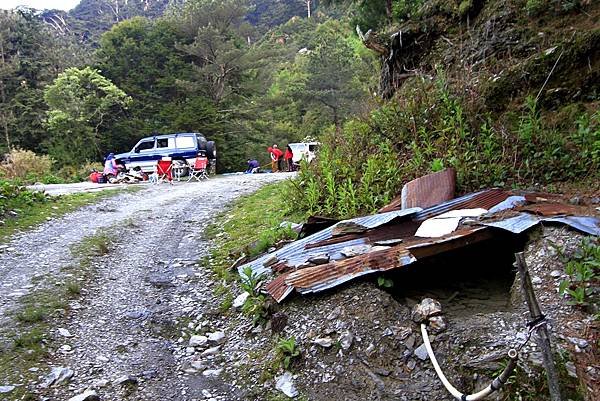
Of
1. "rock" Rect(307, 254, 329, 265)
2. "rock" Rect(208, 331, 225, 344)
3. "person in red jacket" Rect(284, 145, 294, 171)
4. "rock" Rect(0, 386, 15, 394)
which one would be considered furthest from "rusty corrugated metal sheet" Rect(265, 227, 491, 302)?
"person in red jacket" Rect(284, 145, 294, 171)

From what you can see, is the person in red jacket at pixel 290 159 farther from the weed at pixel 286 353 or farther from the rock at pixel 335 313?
the weed at pixel 286 353

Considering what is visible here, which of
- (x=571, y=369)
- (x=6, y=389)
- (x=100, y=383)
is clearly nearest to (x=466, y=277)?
(x=571, y=369)

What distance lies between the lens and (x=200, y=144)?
18406 millimetres

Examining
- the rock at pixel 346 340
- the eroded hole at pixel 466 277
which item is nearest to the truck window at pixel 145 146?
the eroded hole at pixel 466 277

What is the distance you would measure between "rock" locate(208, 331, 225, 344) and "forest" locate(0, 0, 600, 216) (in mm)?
2432

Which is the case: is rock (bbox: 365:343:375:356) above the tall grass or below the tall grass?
below

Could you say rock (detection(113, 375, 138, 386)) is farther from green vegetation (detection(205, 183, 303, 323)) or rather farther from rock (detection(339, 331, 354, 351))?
rock (detection(339, 331, 354, 351))

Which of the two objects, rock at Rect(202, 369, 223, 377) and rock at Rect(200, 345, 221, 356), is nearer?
rock at Rect(202, 369, 223, 377)

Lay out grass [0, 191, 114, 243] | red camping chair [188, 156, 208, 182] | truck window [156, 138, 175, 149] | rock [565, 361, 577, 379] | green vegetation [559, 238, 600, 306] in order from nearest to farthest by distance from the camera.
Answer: rock [565, 361, 577, 379] < green vegetation [559, 238, 600, 306] < grass [0, 191, 114, 243] < red camping chair [188, 156, 208, 182] < truck window [156, 138, 175, 149]

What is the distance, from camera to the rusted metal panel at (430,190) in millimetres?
4910

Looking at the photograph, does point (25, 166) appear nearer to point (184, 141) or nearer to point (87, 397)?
point (184, 141)

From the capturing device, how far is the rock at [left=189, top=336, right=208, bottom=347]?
12.9 feet

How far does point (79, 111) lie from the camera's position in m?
24.9

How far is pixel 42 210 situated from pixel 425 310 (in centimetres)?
788
